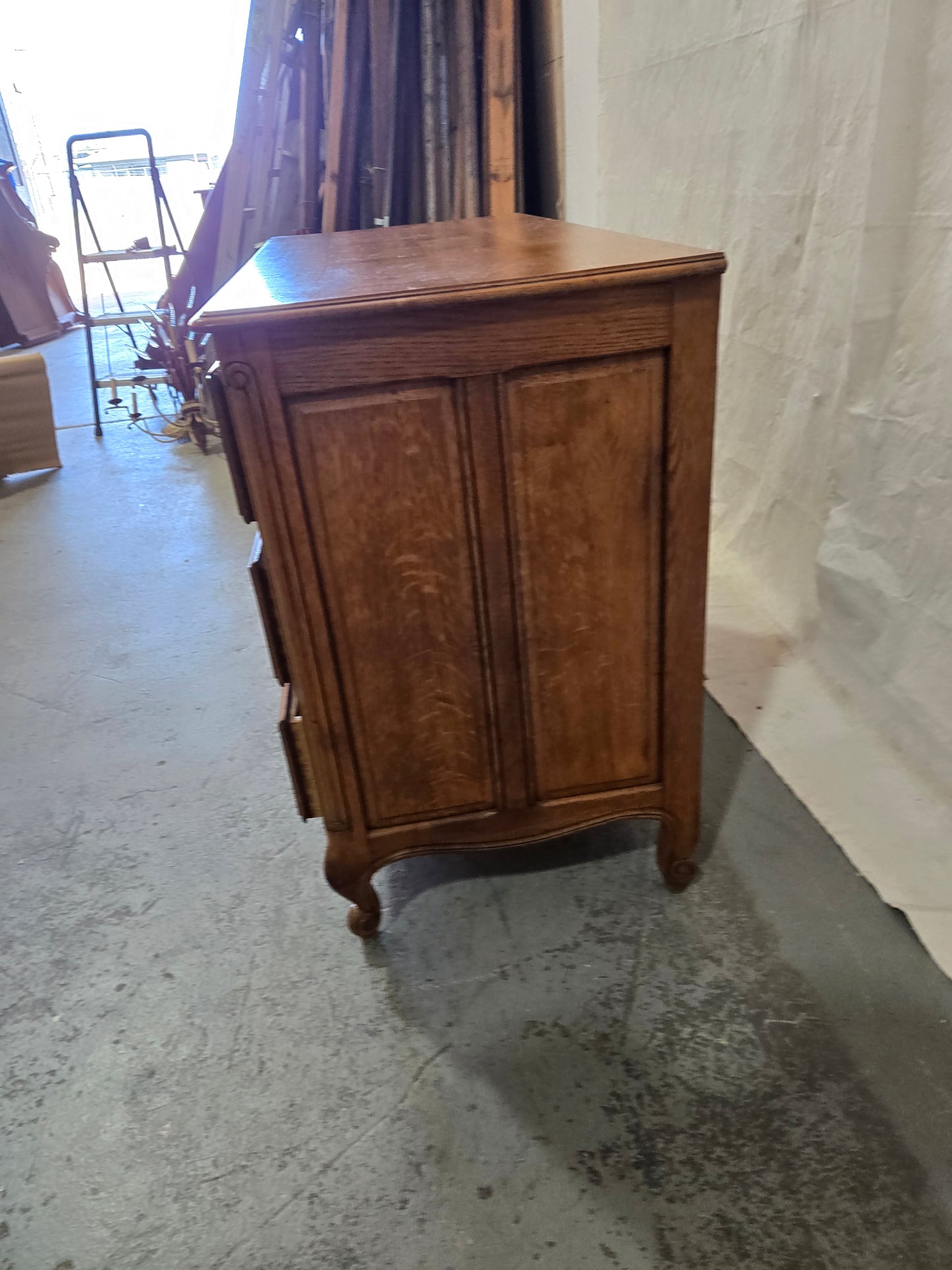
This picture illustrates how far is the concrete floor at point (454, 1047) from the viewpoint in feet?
3.22

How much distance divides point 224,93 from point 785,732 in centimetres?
671

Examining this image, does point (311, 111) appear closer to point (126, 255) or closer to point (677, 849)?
point (126, 255)

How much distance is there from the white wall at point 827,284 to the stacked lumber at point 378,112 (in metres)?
0.59

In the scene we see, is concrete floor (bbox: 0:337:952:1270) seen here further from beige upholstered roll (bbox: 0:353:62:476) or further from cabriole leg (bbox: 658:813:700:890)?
beige upholstered roll (bbox: 0:353:62:476)

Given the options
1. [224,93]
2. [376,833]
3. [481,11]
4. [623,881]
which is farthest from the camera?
[224,93]

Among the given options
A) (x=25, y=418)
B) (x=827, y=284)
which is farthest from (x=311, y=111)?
(x=827, y=284)

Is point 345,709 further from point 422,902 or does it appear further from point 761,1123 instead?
point 761,1123

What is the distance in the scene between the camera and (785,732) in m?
1.73

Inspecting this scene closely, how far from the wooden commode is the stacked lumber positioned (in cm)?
177

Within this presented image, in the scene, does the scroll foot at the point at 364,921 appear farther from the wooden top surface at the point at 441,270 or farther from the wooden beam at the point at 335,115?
the wooden beam at the point at 335,115

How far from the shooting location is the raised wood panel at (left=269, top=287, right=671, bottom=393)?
943 mm

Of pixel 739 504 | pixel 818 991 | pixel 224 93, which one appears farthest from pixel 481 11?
pixel 224 93

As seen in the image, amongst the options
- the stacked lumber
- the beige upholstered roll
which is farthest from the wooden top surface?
the beige upholstered roll

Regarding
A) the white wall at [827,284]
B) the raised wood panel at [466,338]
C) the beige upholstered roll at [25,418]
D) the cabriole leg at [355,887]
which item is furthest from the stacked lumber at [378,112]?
the cabriole leg at [355,887]
